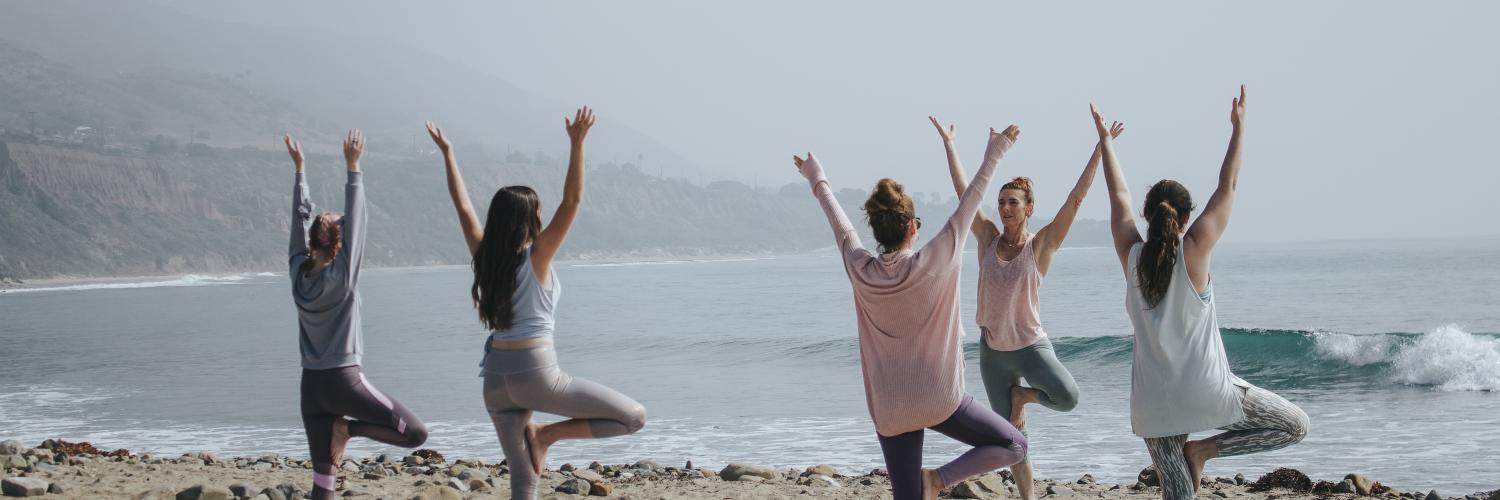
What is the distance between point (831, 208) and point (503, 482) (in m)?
4.27

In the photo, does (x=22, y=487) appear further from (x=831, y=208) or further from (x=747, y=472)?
(x=831, y=208)

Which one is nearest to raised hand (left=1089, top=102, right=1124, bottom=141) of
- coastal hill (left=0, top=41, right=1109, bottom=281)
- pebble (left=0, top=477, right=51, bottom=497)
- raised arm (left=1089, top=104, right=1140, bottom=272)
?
raised arm (left=1089, top=104, right=1140, bottom=272)

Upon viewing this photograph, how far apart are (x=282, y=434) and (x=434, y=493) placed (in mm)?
6038

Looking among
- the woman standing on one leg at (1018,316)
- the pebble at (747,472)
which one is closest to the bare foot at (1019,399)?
the woman standing on one leg at (1018,316)

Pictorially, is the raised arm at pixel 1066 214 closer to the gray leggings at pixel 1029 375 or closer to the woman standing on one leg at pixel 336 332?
the gray leggings at pixel 1029 375

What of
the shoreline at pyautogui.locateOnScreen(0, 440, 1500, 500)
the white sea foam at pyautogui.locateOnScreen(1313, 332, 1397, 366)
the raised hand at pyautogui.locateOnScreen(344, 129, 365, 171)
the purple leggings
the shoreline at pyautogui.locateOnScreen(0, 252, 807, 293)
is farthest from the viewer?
the shoreline at pyautogui.locateOnScreen(0, 252, 807, 293)

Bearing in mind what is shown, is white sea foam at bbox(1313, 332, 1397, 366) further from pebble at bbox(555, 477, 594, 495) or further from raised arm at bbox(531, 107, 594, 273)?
raised arm at bbox(531, 107, 594, 273)

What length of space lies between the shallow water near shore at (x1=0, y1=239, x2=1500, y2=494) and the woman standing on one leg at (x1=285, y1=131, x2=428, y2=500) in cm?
516

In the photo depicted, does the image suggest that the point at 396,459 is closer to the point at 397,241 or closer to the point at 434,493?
the point at 434,493

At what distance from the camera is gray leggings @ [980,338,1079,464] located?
17.3ft

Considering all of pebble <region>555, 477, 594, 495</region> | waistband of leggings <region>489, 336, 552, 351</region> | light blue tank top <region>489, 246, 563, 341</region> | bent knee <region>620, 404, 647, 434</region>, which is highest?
light blue tank top <region>489, 246, 563, 341</region>

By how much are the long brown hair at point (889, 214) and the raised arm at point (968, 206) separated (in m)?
0.11

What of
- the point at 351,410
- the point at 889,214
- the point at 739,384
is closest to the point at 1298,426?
the point at 889,214

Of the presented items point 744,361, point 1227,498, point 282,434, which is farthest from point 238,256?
point 1227,498
